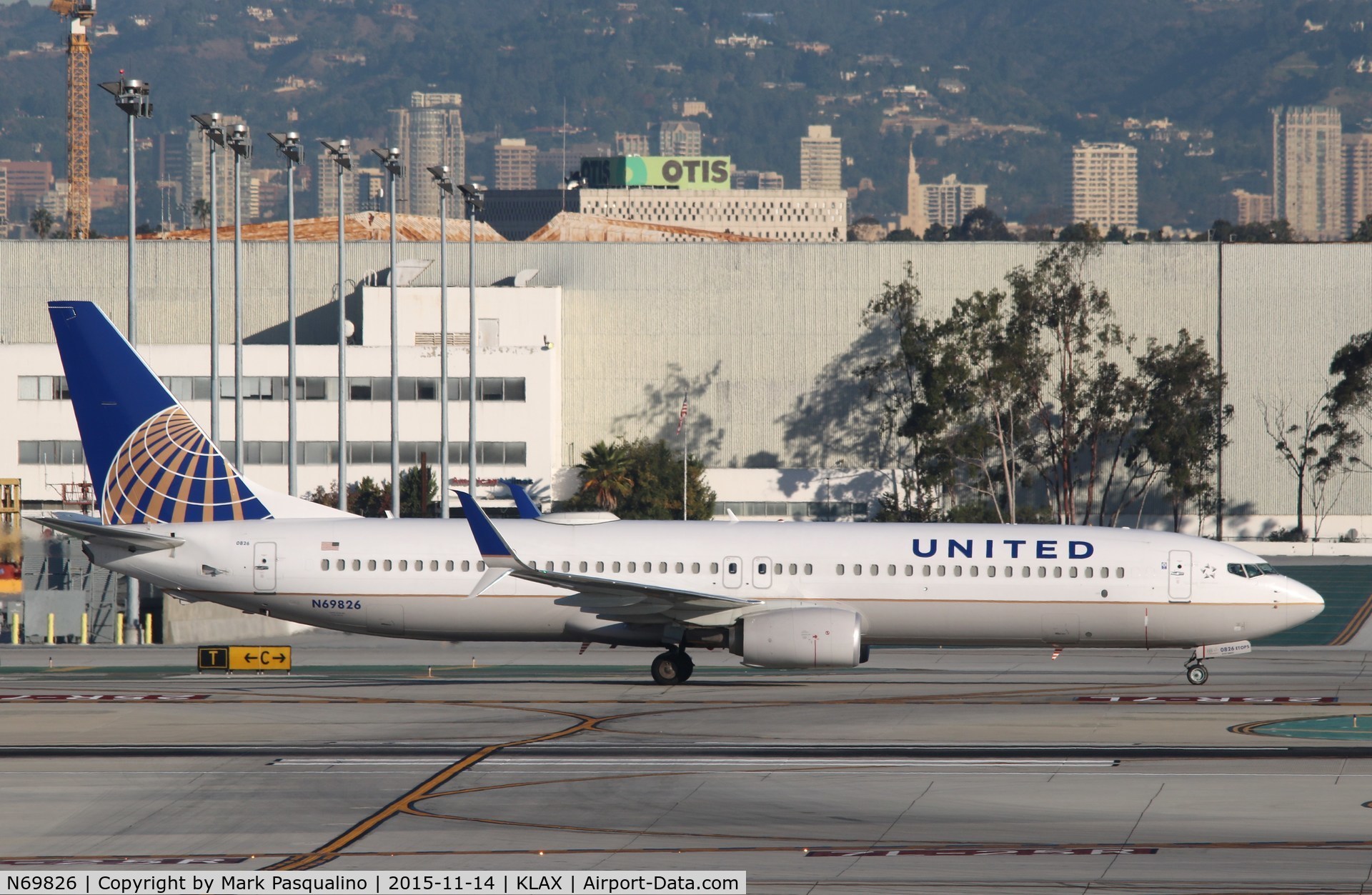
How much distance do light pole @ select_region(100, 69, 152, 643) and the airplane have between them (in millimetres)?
8740

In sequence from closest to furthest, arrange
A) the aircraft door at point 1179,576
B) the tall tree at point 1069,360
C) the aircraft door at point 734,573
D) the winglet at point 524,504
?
the aircraft door at point 734,573, the aircraft door at point 1179,576, the winglet at point 524,504, the tall tree at point 1069,360

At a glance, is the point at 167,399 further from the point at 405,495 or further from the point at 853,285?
the point at 853,285

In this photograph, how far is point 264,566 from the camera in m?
36.7

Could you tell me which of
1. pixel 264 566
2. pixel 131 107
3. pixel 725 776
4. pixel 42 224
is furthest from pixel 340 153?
pixel 42 224

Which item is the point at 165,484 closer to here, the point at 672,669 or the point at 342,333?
the point at 672,669

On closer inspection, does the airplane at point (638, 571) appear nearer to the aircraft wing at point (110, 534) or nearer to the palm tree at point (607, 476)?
the aircraft wing at point (110, 534)

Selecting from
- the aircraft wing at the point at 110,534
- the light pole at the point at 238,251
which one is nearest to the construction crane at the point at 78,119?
the light pole at the point at 238,251

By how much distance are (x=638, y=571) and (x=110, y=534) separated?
11305 mm

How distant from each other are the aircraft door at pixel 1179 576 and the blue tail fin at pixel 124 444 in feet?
67.0

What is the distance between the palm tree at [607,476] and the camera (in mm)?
98375

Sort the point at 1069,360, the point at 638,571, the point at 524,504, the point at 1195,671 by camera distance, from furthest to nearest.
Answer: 1. the point at 1069,360
2. the point at 524,504
3. the point at 1195,671
4. the point at 638,571

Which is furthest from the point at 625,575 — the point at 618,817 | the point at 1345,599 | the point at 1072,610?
the point at 1345,599

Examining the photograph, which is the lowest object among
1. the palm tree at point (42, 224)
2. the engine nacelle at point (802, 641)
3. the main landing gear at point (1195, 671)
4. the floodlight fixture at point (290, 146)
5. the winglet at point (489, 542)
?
the main landing gear at point (1195, 671)

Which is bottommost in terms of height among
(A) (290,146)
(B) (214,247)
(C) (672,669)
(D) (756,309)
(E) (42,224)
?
(C) (672,669)
